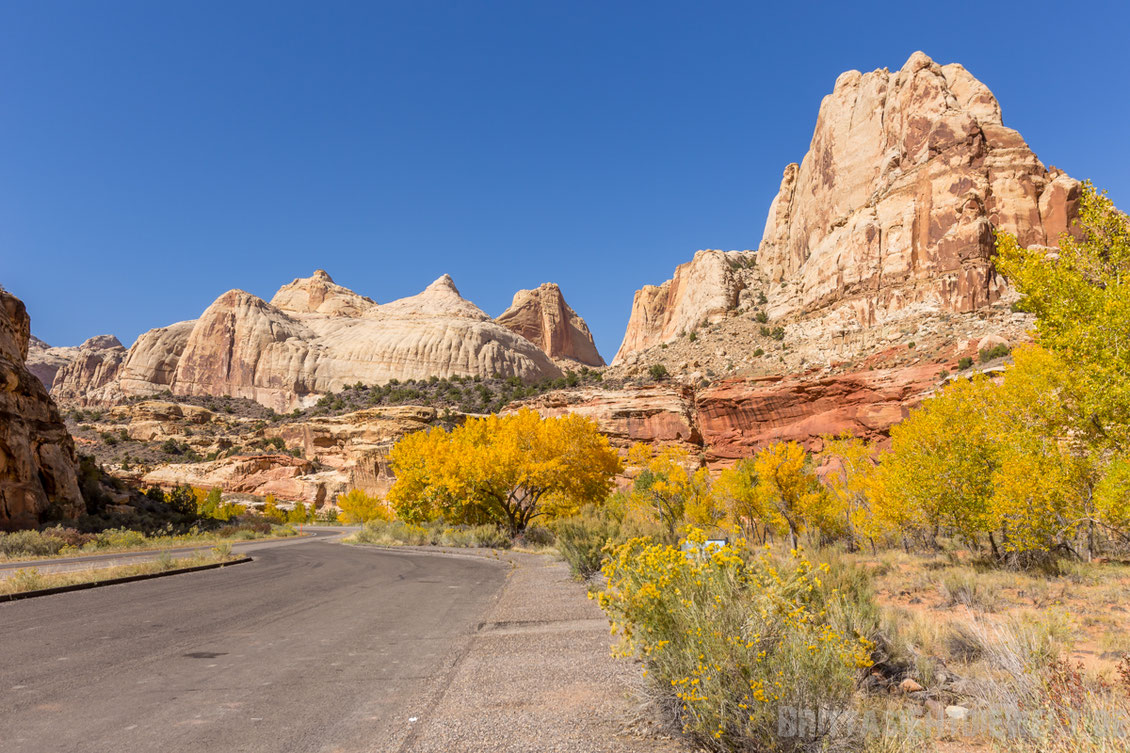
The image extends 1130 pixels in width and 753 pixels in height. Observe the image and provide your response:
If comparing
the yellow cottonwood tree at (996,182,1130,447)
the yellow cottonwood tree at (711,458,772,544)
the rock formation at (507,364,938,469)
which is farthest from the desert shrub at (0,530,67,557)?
the rock formation at (507,364,938,469)

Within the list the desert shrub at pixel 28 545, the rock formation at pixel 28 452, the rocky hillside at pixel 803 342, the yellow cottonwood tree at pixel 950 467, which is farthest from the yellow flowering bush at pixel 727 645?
the rocky hillside at pixel 803 342

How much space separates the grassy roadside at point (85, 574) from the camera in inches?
436

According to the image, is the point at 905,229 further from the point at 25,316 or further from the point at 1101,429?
the point at 25,316

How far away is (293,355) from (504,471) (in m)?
107

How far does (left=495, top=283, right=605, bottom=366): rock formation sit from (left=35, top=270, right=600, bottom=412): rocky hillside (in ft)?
130

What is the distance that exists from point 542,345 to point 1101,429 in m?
177

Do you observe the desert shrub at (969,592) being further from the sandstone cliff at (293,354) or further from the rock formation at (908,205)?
the sandstone cliff at (293,354)

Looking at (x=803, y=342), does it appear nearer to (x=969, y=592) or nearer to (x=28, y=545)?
(x=969, y=592)

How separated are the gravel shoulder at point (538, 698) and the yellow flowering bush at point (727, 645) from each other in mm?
551

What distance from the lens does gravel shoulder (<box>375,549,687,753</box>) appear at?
4195mm

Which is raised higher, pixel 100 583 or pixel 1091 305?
pixel 1091 305

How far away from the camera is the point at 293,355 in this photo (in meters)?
118

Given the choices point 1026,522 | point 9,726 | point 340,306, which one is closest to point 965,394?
point 1026,522

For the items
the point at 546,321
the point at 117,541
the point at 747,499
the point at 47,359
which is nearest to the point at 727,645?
the point at 747,499
